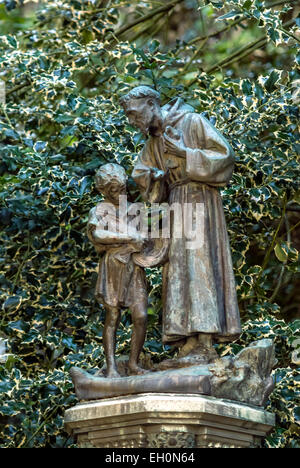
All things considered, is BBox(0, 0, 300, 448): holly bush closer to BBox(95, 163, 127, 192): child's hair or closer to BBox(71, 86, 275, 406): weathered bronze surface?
BBox(71, 86, 275, 406): weathered bronze surface

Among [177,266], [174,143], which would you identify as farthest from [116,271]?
[174,143]

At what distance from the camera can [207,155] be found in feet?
18.5

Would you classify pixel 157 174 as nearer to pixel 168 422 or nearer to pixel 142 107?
pixel 142 107

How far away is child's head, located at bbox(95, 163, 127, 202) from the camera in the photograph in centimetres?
571

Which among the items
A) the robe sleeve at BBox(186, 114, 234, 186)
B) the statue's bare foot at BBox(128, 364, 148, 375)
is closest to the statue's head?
the robe sleeve at BBox(186, 114, 234, 186)

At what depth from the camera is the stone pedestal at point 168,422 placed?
16.7ft

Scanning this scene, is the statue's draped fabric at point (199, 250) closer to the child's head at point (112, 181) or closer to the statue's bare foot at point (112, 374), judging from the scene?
the child's head at point (112, 181)

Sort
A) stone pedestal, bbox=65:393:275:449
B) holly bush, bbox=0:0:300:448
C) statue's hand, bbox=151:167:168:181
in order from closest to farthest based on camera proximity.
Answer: stone pedestal, bbox=65:393:275:449 → statue's hand, bbox=151:167:168:181 → holly bush, bbox=0:0:300:448

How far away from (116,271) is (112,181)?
0.54m

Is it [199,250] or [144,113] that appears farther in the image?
[144,113]

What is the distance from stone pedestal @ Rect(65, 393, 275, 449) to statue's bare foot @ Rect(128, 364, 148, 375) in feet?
0.85

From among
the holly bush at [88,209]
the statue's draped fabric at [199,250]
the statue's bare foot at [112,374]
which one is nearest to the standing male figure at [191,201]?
the statue's draped fabric at [199,250]

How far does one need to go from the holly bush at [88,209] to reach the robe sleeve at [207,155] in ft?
5.87
